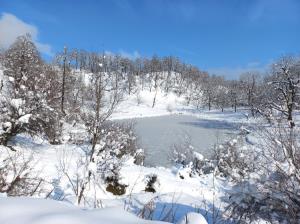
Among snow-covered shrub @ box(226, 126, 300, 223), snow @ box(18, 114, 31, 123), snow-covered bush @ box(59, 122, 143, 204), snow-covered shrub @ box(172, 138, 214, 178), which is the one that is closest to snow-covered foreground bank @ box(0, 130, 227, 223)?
snow-covered bush @ box(59, 122, 143, 204)

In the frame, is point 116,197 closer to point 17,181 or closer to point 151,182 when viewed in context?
point 151,182

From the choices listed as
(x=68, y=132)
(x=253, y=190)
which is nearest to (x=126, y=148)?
(x=68, y=132)

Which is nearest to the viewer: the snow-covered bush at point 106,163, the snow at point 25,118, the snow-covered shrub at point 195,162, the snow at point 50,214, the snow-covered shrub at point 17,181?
the snow at point 50,214

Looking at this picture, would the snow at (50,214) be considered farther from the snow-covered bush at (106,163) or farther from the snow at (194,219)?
the snow-covered bush at (106,163)

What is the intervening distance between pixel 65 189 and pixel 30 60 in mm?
25231

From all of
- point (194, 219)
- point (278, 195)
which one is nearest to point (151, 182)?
point (278, 195)

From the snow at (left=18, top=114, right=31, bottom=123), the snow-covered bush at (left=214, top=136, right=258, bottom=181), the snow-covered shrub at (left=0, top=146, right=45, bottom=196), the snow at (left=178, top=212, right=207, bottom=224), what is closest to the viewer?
the snow at (left=178, top=212, right=207, bottom=224)

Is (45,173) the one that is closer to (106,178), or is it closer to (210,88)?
(106,178)

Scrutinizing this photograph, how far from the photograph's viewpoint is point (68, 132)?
24516 millimetres

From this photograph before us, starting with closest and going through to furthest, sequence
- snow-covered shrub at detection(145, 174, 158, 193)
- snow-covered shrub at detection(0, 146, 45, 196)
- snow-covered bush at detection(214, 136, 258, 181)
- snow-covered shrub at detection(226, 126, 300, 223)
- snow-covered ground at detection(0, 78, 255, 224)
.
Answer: snow-covered ground at detection(0, 78, 255, 224) → snow-covered shrub at detection(0, 146, 45, 196) → snow-covered shrub at detection(226, 126, 300, 223) → snow-covered shrub at detection(145, 174, 158, 193) → snow-covered bush at detection(214, 136, 258, 181)

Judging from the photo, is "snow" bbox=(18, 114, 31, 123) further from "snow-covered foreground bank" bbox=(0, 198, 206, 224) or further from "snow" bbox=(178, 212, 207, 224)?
"snow" bbox=(178, 212, 207, 224)

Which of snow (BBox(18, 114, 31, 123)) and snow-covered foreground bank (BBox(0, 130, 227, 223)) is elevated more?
snow (BBox(18, 114, 31, 123))

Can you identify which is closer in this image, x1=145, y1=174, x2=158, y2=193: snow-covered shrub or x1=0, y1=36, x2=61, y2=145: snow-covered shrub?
x1=145, y1=174, x2=158, y2=193: snow-covered shrub

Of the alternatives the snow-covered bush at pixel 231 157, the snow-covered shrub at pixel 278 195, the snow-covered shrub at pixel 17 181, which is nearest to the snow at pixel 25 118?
the snow-covered shrub at pixel 17 181
